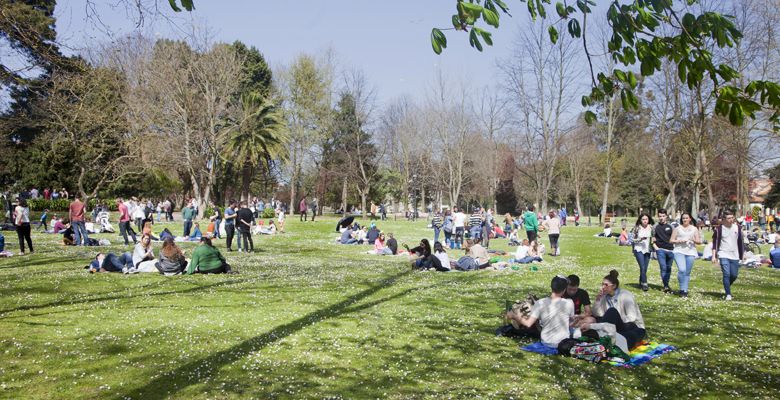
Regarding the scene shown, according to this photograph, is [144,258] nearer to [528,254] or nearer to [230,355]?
[230,355]

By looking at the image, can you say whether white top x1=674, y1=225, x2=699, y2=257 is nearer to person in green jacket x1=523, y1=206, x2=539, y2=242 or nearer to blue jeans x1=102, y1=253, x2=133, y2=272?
person in green jacket x1=523, y1=206, x2=539, y2=242

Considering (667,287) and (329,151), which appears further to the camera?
(329,151)

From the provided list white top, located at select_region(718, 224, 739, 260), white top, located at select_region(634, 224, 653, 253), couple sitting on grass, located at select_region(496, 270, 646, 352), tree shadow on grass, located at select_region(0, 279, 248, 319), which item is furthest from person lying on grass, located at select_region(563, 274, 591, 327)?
tree shadow on grass, located at select_region(0, 279, 248, 319)

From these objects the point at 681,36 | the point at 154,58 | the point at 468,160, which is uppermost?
the point at 154,58

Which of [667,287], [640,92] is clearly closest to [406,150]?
[640,92]

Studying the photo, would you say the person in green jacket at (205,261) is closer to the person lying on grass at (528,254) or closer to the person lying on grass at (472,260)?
the person lying on grass at (472,260)

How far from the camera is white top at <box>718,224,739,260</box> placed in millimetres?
11836

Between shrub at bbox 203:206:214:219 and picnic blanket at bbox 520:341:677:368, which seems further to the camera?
shrub at bbox 203:206:214:219

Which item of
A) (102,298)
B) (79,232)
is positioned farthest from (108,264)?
(79,232)

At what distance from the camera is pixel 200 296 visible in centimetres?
1153

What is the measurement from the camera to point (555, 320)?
8.18 m

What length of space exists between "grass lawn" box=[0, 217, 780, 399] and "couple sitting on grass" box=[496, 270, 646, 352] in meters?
0.41

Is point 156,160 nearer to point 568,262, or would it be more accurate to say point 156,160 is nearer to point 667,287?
point 568,262

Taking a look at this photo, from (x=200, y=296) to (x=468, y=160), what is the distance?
60.1 m
